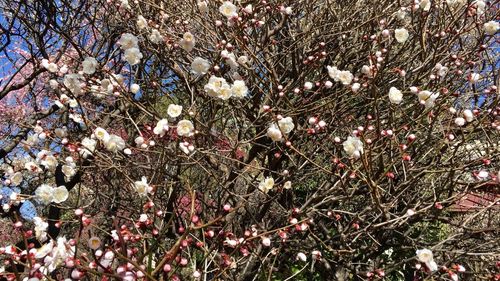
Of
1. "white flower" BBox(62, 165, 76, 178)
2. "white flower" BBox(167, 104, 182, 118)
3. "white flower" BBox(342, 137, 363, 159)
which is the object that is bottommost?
"white flower" BBox(62, 165, 76, 178)

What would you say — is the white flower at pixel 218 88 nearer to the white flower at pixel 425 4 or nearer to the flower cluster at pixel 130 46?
the flower cluster at pixel 130 46

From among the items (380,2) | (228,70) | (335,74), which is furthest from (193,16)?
(380,2)

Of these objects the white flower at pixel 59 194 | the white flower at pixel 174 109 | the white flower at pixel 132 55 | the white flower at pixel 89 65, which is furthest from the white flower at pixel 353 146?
the white flower at pixel 89 65

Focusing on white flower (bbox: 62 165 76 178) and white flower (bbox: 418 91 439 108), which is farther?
white flower (bbox: 62 165 76 178)

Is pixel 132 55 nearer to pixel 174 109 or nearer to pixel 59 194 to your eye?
pixel 174 109

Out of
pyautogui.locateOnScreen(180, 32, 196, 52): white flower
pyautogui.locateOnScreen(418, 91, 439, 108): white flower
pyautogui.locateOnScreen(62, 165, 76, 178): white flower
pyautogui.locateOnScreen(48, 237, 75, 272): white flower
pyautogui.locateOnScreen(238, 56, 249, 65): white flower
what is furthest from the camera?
pyautogui.locateOnScreen(238, 56, 249, 65): white flower

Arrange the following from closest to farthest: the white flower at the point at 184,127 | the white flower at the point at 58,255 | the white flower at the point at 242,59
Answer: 1. the white flower at the point at 58,255
2. the white flower at the point at 184,127
3. the white flower at the point at 242,59

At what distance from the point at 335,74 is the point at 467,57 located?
4.18 ft

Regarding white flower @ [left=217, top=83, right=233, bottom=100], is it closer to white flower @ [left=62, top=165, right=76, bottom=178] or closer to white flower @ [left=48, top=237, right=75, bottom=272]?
white flower @ [left=62, top=165, right=76, bottom=178]

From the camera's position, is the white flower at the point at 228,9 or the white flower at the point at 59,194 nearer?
the white flower at the point at 59,194

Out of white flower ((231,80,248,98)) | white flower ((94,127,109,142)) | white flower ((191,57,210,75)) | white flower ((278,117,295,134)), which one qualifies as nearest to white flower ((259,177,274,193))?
white flower ((278,117,295,134))

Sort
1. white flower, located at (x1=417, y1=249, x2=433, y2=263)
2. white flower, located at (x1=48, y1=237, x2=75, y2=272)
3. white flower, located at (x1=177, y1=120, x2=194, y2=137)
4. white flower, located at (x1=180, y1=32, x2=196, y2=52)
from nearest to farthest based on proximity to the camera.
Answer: white flower, located at (x1=48, y1=237, x2=75, y2=272) → white flower, located at (x1=417, y1=249, x2=433, y2=263) → white flower, located at (x1=177, y1=120, x2=194, y2=137) → white flower, located at (x1=180, y1=32, x2=196, y2=52)

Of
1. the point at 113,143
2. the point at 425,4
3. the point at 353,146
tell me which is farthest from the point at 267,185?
the point at 425,4

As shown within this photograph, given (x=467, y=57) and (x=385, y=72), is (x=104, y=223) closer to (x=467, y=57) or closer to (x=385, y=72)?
(x=385, y=72)
